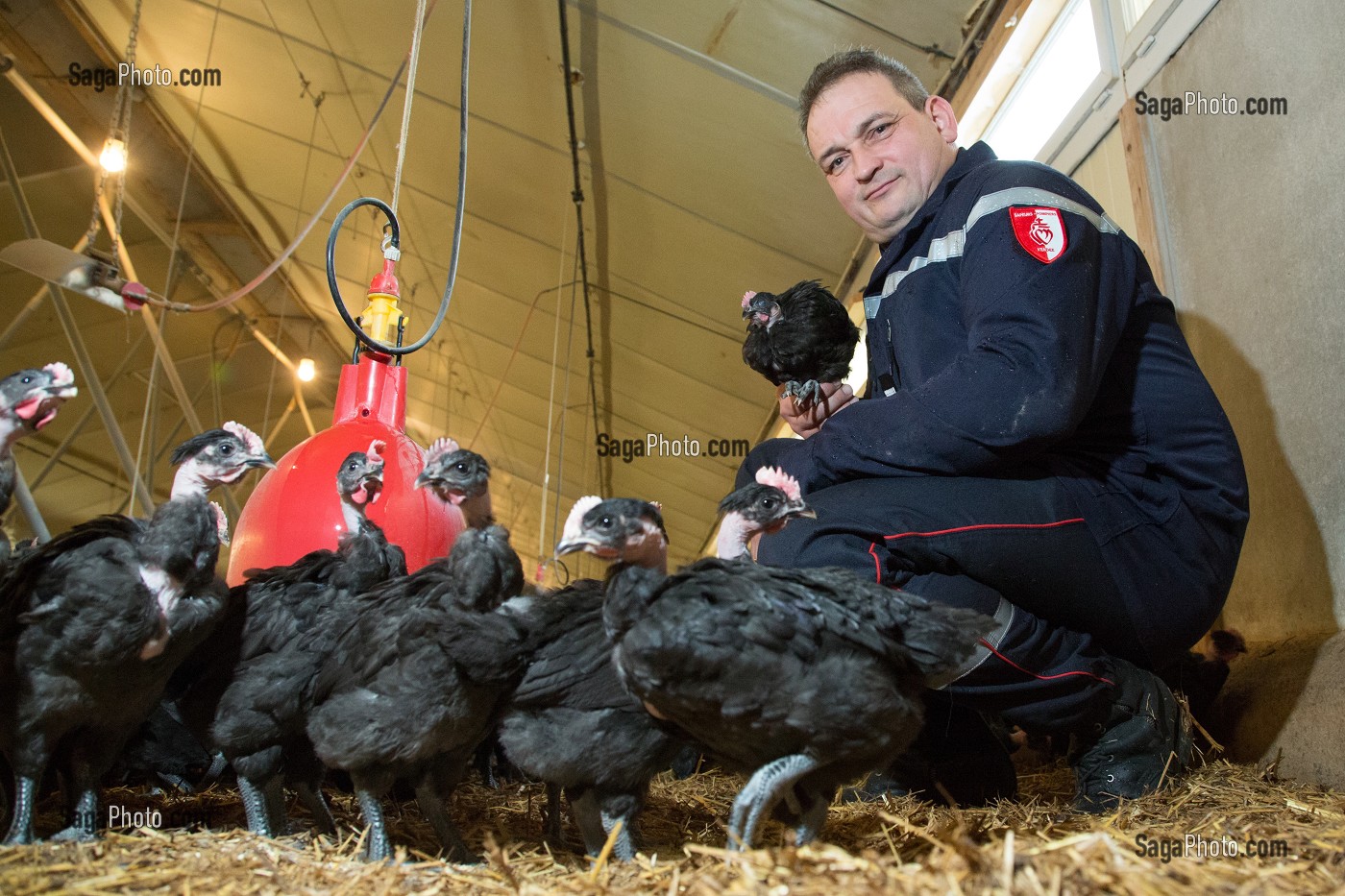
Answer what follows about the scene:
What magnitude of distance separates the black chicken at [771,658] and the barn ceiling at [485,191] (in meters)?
2.97

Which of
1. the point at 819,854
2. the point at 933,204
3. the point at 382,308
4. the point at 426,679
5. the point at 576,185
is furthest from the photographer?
the point at 576,185

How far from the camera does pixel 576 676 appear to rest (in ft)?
6.47

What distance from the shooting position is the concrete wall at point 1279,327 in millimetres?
2432

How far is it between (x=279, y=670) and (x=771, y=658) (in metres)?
1.24

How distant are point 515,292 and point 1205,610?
551 cm

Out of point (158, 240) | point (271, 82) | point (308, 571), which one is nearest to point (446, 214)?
point (271, 82)

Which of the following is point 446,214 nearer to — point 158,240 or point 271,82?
point 271,82

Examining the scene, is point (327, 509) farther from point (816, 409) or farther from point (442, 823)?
point (816, 409)

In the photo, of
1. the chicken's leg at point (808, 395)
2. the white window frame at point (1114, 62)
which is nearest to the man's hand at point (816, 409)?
the chicken's leg at point (808, 395)

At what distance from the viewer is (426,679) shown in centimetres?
194

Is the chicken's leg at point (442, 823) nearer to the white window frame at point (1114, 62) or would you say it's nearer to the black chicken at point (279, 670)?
the black chicken at point (279, 670)

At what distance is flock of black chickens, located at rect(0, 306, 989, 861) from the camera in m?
1.62

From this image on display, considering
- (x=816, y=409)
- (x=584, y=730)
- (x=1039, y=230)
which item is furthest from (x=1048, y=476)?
(x=584, y=730)

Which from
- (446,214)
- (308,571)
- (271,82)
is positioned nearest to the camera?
(308,571)
